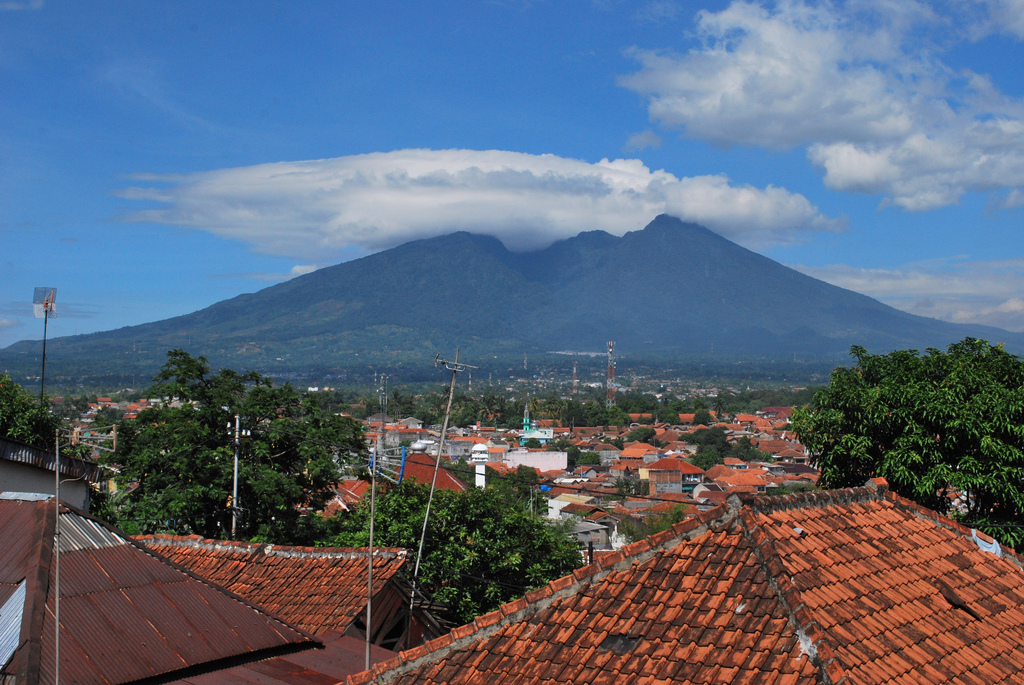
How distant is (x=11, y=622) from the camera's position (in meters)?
4.77

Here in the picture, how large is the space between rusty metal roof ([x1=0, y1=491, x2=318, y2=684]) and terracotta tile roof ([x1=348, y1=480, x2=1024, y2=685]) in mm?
1315

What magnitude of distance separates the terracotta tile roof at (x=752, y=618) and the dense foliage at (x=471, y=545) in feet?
28.1

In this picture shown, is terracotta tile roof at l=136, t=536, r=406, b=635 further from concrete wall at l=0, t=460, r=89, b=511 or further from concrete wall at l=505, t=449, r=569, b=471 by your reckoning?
concrete wall at l=505, t=449, r=569, b=471

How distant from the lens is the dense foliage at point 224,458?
16078 millimetres

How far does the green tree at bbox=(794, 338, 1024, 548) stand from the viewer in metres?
9.92

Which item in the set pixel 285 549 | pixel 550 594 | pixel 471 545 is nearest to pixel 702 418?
pixel 471 545

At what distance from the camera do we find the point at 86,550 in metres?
5.47

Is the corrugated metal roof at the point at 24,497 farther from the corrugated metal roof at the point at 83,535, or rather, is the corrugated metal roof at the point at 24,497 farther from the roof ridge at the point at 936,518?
the roof ridge at the point at 936,518

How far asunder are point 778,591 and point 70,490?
8.04 metres

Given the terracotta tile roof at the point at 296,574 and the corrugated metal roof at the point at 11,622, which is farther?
the terracotta tile roof at the point at 296,574

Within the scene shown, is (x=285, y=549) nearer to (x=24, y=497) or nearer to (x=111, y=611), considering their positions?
(x=24, y=497)

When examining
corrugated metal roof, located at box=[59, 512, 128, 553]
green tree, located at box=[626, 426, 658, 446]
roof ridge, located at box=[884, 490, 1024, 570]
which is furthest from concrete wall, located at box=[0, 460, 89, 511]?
green tree, located at box=[626, 426, 658, 446]

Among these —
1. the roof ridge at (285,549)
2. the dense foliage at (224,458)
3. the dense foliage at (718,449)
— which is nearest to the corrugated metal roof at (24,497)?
the roof ridge at (285,549)

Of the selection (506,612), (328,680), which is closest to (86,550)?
(328,680)
